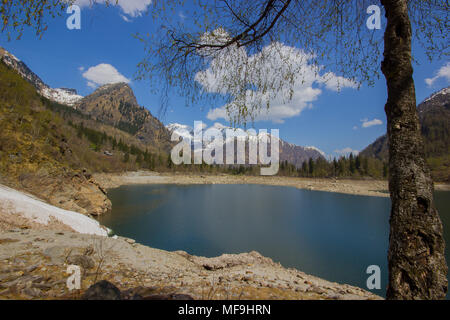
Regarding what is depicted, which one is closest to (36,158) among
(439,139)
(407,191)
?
(407,191)

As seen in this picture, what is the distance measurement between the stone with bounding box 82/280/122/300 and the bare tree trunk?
259cm

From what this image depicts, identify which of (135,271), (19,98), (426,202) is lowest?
(135,271)

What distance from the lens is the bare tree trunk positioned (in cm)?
154

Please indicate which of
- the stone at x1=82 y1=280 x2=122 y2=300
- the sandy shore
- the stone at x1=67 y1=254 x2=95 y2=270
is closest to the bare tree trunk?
the stone at x1=82 y1=280 x2=122 y2=300

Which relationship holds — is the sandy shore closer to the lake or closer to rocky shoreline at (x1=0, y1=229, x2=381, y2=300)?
the lake

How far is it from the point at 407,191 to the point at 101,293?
3028 mm

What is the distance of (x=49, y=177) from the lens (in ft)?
49.2

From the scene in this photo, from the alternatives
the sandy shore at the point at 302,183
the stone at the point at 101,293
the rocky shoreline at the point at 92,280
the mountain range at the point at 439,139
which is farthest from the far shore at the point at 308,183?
the stone at the point at 101,293

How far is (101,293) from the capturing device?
2.15 meters

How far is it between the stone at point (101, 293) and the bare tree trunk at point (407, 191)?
259 centimetres

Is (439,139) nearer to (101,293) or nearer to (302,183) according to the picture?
(302,183)

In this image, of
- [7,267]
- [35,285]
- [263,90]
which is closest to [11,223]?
[7,267]
